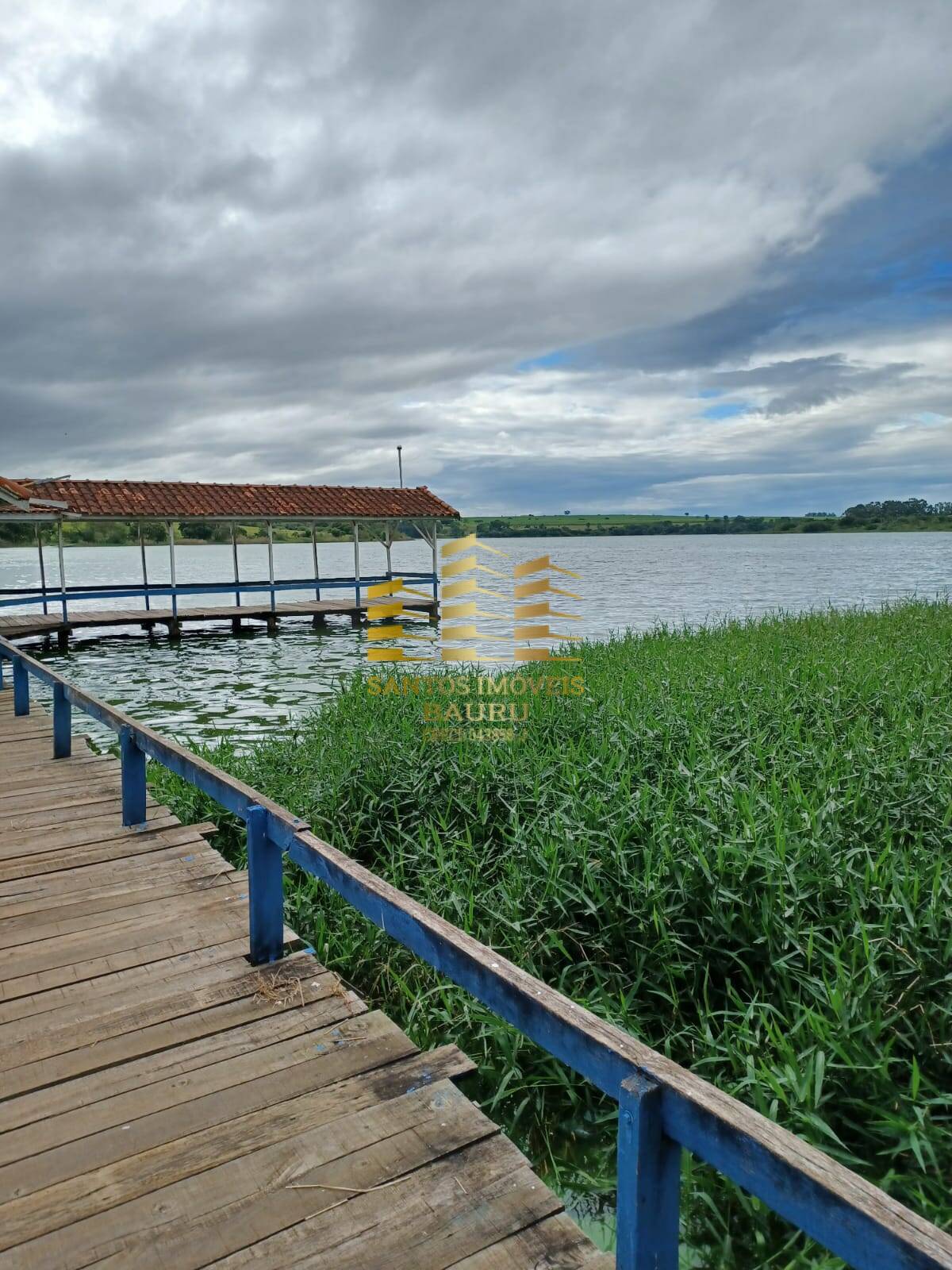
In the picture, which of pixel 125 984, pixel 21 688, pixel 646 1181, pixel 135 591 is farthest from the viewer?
pixel 135 591

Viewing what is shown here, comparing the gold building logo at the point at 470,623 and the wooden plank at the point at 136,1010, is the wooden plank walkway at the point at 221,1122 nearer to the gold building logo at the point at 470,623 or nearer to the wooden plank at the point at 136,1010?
the wooden plank at the point at 136,1010

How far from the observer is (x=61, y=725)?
6688mm

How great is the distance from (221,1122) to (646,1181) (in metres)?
1.41

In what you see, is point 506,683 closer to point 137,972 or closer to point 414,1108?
point 137,972

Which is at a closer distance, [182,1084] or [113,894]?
[182,1084]

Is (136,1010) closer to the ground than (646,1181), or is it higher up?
closer to the ground

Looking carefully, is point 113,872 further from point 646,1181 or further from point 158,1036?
point 646,1181

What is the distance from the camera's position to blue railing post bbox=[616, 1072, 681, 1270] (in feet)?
4.93

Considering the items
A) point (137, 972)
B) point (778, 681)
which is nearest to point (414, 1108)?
point (137, 972)

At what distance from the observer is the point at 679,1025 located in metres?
3.70

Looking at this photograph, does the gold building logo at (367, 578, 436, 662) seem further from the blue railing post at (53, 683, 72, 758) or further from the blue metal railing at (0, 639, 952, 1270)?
the blue metal railing at (0, 639, 952, 1270)

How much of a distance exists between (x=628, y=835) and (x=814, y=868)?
968mm

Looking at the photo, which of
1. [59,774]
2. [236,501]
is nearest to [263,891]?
[59,774]

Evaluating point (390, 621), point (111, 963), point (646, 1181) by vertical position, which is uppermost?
point (646, 1181)
